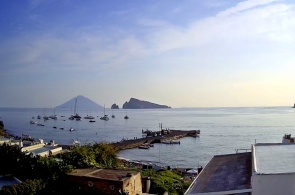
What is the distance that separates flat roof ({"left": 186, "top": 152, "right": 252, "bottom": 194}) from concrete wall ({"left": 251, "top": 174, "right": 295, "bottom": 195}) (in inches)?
36.9

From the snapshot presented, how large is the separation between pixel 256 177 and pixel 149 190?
13005 mm

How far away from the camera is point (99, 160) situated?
78.2ft

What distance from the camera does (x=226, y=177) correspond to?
40.6 feet

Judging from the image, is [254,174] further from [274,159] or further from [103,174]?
[103,174]

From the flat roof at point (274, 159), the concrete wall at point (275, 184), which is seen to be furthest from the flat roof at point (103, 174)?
the concrete wall at point (275, 184)

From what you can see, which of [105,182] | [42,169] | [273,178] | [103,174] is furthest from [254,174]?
[42,169]

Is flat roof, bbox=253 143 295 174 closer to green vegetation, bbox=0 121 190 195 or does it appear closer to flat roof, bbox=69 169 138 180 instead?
flat roof, bbox=69 169 138 180

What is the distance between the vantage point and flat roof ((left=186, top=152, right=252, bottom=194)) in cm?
1105

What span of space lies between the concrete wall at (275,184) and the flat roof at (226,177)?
936mm

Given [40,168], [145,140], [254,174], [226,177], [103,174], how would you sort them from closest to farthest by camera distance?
[254,174], [226,177], [40,168], [103,174], [145,140]

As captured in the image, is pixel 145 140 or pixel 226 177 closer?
pixel 226 177

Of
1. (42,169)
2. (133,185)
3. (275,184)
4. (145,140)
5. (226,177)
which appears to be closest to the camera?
(275,184)

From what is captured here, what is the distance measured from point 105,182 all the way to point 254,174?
9.04 metres

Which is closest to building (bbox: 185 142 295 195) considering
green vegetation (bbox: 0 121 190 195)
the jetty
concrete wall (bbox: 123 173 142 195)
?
concrete wall (bbox: 123 173 142 195)
